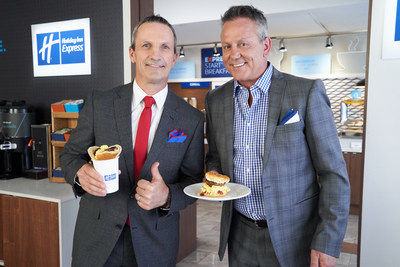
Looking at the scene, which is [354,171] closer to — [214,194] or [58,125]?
[58,125]

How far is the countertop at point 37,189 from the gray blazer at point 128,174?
3.42 ft

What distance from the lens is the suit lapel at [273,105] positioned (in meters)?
1.63

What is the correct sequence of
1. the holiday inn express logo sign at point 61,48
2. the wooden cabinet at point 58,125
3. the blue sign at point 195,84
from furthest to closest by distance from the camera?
the blue sign at point 195,84, the holiday inn express logo sign at point 61,48, the wooden cabinet at point 58,125

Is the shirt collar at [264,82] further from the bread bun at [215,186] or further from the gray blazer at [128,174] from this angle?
the bread bun at [215,186]

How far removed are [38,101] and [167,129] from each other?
2.46m

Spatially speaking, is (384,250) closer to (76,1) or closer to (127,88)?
(127,88)

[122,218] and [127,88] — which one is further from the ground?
[127,88]

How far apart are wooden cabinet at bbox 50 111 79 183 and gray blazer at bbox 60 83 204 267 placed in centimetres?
138

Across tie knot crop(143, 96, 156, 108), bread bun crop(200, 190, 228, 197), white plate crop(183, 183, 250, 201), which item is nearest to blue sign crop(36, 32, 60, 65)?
tie knot crop(143, 96, 156, 108)

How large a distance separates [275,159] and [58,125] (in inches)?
93.2

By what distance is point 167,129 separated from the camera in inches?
68.9

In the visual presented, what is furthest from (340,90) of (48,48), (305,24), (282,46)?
(48,48)

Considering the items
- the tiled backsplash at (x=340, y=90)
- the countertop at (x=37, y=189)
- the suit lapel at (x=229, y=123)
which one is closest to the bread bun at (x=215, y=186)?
the suit lapel at (x=229, y=123)

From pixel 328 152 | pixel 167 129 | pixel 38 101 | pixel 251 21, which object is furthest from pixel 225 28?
pixel 38 101
